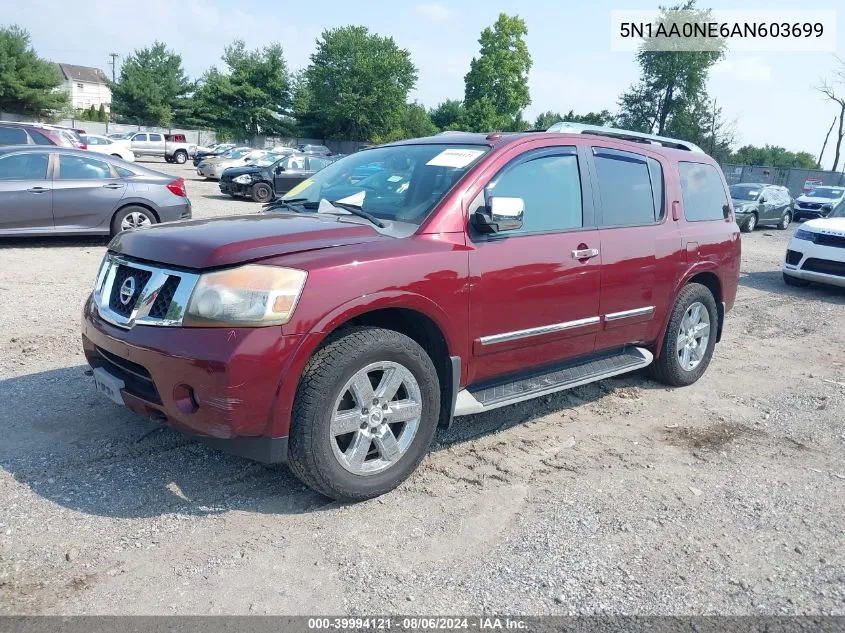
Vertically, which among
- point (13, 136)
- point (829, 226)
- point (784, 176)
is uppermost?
point (784, 176)

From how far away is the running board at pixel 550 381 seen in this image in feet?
12.7

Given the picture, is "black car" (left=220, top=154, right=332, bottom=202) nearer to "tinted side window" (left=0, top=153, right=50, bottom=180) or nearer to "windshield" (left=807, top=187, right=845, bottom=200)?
"tinted side window" (left=0, top=153, right=50, bottom=180)

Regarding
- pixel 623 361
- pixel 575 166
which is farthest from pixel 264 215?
pixel 623 361

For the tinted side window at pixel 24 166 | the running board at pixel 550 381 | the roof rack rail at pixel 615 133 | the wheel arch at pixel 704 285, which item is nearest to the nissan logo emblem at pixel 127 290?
the running board at pixel 550 381

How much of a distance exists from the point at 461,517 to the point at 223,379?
1335mm

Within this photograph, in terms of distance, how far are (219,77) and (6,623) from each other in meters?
69.8

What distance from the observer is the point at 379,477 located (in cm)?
351

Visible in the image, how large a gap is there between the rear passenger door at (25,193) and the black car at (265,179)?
9.59 meters

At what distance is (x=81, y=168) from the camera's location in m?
10.5

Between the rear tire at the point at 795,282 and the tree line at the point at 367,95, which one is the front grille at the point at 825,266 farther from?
the tree line at the point at 367,95

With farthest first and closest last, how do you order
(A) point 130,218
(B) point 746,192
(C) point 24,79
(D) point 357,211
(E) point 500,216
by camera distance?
1. (C) point 24,79
2. (B) point 746,192
3. (A) point 130,218
4. (D) point 357,211
5. (E) point 500,216

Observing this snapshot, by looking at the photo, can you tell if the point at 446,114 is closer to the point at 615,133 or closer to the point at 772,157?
the point at 772,157

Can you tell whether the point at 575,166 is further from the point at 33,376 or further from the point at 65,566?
the point at 33,376

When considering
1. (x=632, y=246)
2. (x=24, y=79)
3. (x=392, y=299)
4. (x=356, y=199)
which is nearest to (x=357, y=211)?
(x=356, y=199)
